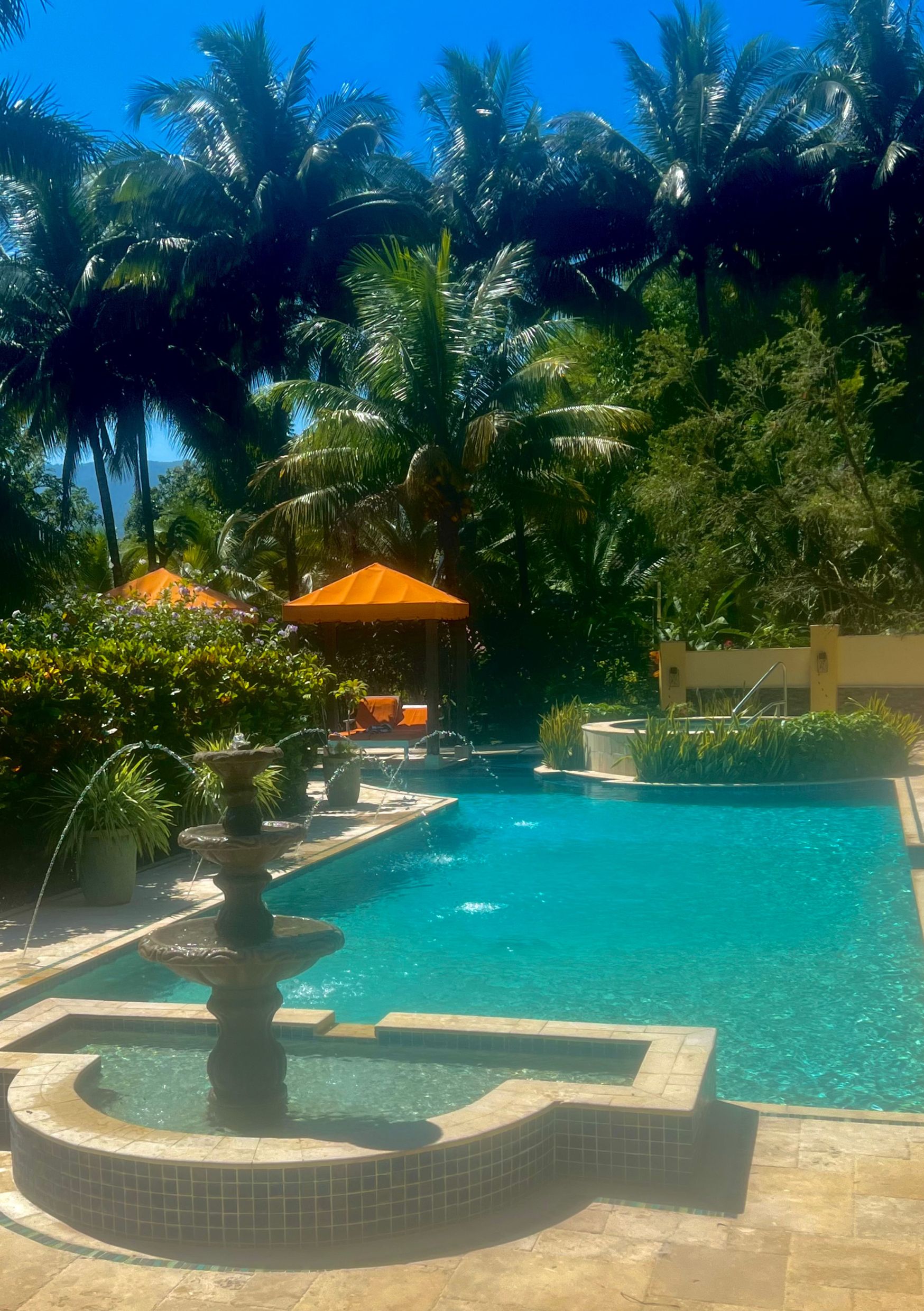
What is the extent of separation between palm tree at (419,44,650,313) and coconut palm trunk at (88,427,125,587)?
34.9 ft

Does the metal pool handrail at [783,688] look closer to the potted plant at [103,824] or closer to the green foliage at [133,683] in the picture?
the green foliage at [133,683]

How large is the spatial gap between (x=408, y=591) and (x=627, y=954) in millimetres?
11509

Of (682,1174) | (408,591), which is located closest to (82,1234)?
(682,1174)

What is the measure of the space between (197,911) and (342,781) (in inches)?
225

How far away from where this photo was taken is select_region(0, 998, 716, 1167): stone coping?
14.4 ft

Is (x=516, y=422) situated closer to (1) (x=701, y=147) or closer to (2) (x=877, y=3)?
(1) (x=701, y=147)

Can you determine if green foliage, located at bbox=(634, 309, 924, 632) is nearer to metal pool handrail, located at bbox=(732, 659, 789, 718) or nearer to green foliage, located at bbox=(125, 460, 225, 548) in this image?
metal pool handrail, located at bbox=(732, 659, 789, 718)

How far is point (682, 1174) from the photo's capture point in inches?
183

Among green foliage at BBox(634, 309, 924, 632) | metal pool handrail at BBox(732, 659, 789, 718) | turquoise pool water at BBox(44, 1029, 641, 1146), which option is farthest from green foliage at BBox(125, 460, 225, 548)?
→ turquoise pool water at BBox(44, 1029, 641, 1146)

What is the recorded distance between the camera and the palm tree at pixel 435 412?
906 inches

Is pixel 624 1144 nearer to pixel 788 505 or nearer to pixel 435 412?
pixel 435 412

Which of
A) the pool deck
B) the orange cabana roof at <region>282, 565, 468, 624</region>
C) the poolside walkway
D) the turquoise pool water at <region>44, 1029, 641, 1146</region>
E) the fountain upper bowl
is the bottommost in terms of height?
the pool deck

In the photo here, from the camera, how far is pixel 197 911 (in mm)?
9594

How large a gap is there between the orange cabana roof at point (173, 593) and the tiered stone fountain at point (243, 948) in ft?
37.3
